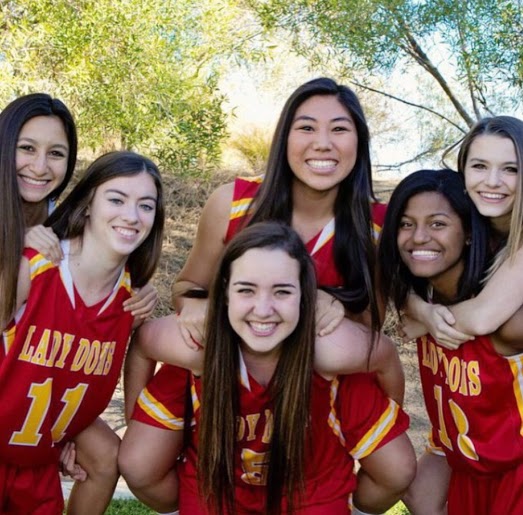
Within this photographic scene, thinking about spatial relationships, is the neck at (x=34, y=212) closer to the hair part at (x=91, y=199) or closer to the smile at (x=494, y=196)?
the hair part at (x=91, y=199)

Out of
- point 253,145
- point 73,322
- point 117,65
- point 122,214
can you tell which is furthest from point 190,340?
point 253,145

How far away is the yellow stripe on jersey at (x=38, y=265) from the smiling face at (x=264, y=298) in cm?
67

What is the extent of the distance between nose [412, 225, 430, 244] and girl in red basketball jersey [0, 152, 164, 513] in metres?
0.98

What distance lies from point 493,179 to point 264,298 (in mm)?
963

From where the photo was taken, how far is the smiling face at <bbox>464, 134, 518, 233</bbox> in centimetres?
329

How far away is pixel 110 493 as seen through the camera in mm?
3521

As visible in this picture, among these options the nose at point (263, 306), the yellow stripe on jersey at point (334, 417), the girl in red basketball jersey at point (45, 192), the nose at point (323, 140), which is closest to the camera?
the nose at point (263, 306)

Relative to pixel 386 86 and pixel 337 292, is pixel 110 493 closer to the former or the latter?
pixel 337 292

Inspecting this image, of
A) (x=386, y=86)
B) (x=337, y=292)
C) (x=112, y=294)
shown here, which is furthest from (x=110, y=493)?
(x=386, y=86)

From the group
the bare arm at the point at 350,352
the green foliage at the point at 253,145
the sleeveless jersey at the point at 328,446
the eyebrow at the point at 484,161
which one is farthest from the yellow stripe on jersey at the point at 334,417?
the green foliage at the point at 253,145

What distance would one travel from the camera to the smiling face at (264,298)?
120 inches

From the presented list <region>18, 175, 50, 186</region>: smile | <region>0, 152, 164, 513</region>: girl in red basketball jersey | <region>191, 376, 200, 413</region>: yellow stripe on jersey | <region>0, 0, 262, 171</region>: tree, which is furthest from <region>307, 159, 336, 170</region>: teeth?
<region>0, 0, 262, 171</region>: tree

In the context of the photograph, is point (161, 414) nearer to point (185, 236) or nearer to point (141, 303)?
point (141, 303)

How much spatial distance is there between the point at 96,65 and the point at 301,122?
2291mm
